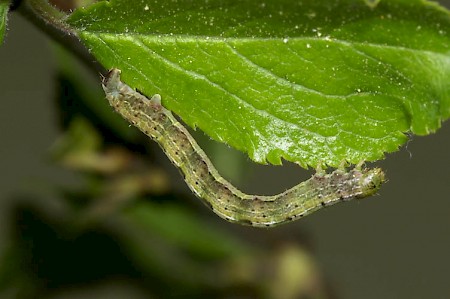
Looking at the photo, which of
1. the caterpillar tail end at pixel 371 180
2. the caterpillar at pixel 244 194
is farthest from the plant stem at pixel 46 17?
the caterpillar tail end at pixel 371 180

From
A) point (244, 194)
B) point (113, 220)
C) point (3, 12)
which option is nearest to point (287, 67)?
point (244, 194)

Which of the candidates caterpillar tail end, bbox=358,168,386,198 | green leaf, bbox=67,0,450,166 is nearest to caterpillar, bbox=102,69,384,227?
caterpillar tail end, bbox=358,168,386,198

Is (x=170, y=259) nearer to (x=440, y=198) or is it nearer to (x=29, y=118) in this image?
(x=29, y=118)

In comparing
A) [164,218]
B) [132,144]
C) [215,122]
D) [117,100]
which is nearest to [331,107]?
[215,122]

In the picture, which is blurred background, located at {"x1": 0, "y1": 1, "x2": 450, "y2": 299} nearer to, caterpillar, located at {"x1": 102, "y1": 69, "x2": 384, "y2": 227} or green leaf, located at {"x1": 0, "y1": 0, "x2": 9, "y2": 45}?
green leaf, located at {"x1": 0, "y1": 0, "x2": 9, "y2": 45}

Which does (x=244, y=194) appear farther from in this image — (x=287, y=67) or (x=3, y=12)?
(x=3, y=12)
